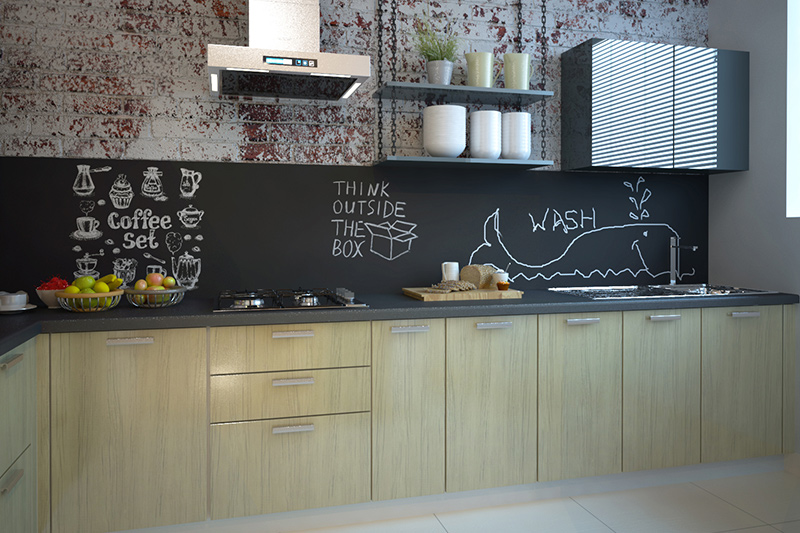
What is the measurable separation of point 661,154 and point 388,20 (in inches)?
61.8

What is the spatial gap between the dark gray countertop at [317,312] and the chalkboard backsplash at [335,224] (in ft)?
0.83

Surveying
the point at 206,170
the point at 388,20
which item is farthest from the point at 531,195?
the point at 206,170

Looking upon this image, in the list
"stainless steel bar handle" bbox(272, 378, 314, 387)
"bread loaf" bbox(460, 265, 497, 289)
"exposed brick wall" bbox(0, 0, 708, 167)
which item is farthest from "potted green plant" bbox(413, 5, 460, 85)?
"stainless steel bar handle" bbox(272, 378, 314, 387)

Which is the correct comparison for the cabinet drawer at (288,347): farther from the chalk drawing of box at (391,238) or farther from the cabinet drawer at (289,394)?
the chalk drawing of box at (391,238)

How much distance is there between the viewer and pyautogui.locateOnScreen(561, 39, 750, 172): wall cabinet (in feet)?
10.5

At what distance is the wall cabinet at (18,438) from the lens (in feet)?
6.20

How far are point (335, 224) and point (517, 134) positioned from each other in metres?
1.00

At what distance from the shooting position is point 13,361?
196 centimetres

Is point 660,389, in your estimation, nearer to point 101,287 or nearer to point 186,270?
point 186,270

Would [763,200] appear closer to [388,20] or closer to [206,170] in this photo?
[388,20]

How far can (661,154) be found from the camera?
3273 millimetres

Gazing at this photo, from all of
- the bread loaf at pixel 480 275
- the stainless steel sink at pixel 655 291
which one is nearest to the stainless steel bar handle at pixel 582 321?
the stainless steel sink at pixel 655 291

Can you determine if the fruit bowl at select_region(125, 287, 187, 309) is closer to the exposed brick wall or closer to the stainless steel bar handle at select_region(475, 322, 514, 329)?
the exposed brick wall

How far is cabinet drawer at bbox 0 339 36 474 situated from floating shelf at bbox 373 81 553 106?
1.85 meters
